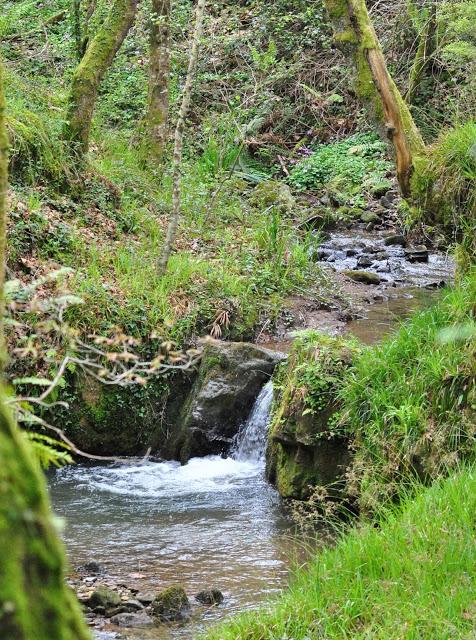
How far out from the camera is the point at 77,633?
1376 mm

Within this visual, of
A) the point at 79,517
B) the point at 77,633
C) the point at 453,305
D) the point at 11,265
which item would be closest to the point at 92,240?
the point at 11,265

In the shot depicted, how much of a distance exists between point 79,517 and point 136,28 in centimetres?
1452

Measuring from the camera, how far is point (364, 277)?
521 inches

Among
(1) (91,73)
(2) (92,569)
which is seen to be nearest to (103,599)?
(2) (92,569)

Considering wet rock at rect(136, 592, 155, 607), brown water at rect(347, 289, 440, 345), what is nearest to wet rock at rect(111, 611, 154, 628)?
wet rock at rect(136, 592, 155, 607)

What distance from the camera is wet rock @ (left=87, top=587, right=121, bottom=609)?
5531 millimetres

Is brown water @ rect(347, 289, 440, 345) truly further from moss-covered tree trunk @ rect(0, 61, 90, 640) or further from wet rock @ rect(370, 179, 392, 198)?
moss-covered tree trunk @ rect(0, 61, 90, 640)

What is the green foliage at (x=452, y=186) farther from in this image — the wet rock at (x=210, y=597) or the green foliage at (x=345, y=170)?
the green foliage at (x=345, y=170)

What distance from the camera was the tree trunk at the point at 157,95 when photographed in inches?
550

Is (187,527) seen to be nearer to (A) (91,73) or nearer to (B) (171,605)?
(B) (171,605)

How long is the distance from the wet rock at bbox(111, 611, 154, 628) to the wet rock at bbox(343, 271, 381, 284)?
850 centimetres

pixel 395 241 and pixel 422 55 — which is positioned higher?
pixel 422 55

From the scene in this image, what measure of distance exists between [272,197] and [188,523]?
8.66m

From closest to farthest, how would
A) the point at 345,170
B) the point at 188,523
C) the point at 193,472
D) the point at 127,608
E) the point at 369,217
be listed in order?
the point at 127,608 < the point at 188,523 < the point at 193,472 < the point at 369,217 < the point at 345,170
